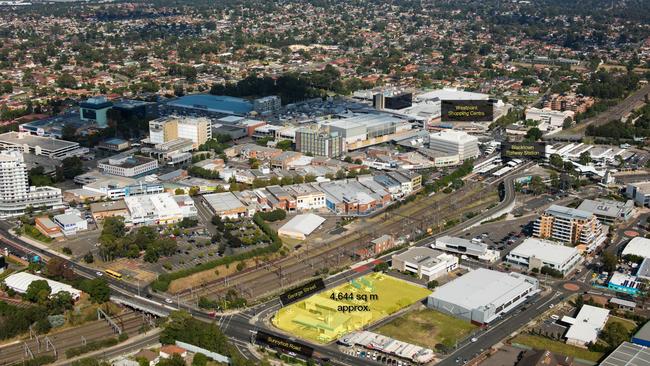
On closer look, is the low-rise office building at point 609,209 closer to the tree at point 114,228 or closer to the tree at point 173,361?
the tree at point 114,228

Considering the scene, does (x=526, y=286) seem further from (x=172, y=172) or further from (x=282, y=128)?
(x=282, y=128)

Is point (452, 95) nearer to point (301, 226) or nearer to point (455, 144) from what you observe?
point (455, 144)

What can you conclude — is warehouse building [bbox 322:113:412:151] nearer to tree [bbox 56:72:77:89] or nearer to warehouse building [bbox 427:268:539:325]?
warehouse building [bbox 427:268:539:325]

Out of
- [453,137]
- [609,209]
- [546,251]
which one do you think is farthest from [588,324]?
[453,137]

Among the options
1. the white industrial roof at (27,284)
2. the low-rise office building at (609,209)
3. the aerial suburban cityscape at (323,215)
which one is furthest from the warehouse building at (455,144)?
the white industrial roof at (27,284)

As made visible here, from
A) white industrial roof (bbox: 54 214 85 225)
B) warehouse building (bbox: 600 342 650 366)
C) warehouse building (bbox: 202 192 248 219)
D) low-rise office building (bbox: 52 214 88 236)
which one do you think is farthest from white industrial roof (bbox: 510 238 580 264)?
white industrial roof (bbox: 54 214 85 225)

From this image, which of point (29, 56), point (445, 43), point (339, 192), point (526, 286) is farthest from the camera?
point (445, 43)

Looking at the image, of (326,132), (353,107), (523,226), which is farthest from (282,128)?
(523,226)
